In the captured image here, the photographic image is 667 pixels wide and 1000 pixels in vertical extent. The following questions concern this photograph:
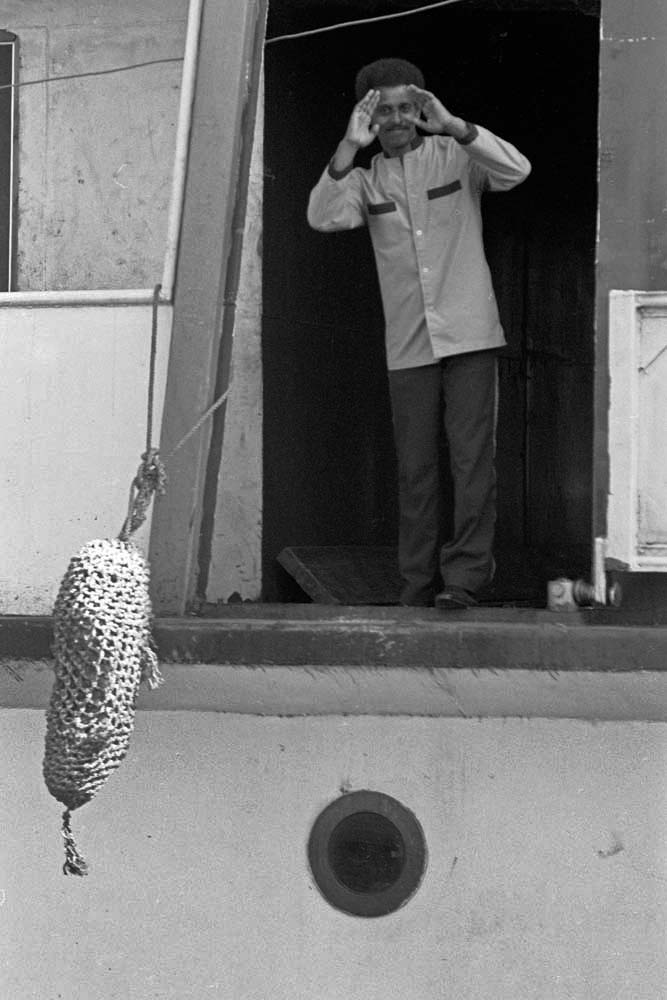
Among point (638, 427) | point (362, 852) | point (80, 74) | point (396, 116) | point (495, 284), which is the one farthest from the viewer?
point (495, 284)

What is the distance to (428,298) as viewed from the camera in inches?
176

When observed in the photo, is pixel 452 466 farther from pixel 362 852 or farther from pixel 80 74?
pixel 80 74

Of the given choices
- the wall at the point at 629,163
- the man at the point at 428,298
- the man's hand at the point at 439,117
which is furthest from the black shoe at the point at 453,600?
the man's hand at the point at 439,117

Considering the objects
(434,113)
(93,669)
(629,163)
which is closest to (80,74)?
(434,113)

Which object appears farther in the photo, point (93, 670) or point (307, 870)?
point (307, 870)

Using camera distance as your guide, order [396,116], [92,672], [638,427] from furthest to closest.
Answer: [396,116]
[638,427]
[92,672]

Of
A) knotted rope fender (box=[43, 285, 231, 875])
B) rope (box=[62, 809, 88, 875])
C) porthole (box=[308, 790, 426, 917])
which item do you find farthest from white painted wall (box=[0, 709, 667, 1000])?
knotted rope fender (box=[43, 285, 231, 875])

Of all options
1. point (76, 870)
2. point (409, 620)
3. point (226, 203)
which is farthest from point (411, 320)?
point (76, 870)

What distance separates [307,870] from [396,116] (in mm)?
2143

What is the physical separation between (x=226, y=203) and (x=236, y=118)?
9.1 inches

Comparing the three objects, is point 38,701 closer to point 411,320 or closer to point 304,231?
point 411,320

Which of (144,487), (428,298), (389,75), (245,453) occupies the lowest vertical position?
(144,487)

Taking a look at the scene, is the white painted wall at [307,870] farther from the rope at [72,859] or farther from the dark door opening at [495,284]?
the dark door opening at [495,284]

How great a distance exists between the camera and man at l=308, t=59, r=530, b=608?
14.4 feet
